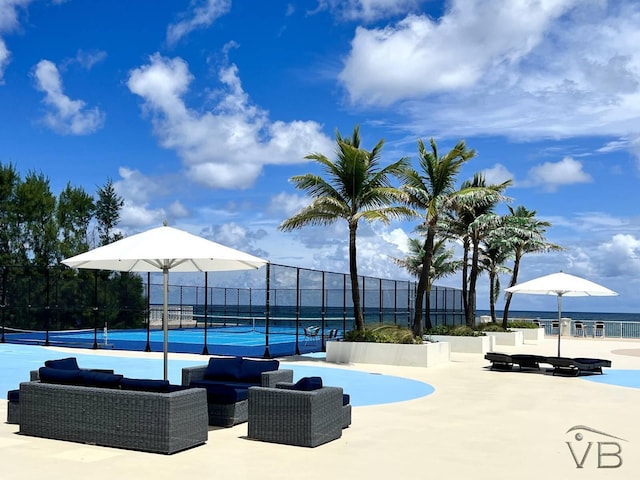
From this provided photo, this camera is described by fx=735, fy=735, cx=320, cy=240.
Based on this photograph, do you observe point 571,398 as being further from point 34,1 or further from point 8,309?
point 8,309

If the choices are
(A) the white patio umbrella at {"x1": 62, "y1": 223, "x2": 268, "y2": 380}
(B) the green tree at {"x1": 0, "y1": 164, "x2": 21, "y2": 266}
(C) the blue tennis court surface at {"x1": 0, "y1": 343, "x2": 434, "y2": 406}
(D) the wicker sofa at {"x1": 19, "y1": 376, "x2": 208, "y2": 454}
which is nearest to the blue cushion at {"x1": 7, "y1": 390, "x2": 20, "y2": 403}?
(D) the wicker sofa at {"x1": 19, "y1": 376, "x2": 208, "y2": 454}

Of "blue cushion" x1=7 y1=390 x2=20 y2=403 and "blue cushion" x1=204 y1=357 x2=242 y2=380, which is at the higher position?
"blue cushion" x1=204 y1=357 x2=242 y2=380

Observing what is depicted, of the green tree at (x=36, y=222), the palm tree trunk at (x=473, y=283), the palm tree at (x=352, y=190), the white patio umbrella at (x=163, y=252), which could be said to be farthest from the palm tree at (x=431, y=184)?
the green tree at (x=36, y=222)

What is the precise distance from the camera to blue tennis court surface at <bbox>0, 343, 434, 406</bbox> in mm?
13094

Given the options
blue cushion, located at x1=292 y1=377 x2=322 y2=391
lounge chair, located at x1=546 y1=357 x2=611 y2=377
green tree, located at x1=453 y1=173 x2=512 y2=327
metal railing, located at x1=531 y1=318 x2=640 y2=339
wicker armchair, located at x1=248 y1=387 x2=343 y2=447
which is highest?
green tree, located at x1=453 y1=173 x2=512 y2=327

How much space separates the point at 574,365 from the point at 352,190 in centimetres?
702

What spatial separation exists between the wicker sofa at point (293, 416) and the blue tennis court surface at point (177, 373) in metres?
3.35

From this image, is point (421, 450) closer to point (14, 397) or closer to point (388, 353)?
point (14, 397)

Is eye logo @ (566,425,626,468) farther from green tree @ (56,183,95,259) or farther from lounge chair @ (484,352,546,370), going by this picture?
green tree @ (56,183,95,259)

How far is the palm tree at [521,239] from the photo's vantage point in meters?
30.0

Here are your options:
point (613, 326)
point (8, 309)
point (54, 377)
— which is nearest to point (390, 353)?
point (54, 377)

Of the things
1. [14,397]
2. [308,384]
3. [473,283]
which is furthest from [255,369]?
[473,283]

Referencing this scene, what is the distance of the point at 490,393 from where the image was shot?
13453 millimetres

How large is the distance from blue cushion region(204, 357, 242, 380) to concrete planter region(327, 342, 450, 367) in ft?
27.3
